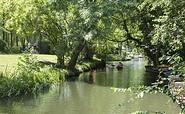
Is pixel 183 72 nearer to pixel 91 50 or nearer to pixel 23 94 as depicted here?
pixel 23 94

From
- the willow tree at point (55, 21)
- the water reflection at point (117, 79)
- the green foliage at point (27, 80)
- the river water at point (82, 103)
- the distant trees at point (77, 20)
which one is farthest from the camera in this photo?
the water reflection at point (117, 79)

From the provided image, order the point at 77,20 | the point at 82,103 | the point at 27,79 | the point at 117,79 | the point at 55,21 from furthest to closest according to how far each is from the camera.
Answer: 1. the point at 117,79
2. the point at 55,21
3. the point at 77,20
4. the point at 27,79
5. the point at 82,103

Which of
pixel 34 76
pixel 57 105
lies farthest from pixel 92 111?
pixel 34 76

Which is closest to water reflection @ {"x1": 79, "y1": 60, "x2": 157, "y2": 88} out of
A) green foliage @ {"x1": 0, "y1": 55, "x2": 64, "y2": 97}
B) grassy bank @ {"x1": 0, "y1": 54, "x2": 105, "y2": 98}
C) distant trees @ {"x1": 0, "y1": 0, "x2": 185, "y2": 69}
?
distant trees @ {"x1": 0, "y1": 0, "x2": 185, "y2": 69}

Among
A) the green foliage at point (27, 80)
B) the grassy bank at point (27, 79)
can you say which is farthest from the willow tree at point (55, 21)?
the green foliage at point (27, 80)

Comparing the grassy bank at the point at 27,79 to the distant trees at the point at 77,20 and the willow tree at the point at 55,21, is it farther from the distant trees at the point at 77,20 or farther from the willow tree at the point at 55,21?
the distant trees at the point at 77,20

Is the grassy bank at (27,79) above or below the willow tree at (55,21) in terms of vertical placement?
below

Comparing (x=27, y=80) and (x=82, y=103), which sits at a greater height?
(x=27, y=80)

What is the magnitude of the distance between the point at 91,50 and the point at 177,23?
2578cm

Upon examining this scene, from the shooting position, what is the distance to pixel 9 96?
12500mm

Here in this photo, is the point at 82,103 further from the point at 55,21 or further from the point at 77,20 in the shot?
the point at 55,21

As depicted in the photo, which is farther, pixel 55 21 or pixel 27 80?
pixel 55 21

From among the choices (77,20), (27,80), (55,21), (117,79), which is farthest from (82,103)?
(55,21)

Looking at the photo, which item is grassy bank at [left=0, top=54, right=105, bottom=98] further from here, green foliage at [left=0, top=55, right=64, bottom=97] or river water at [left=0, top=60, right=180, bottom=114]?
river water at [left=0, top=60, right=180, bottom=114]
